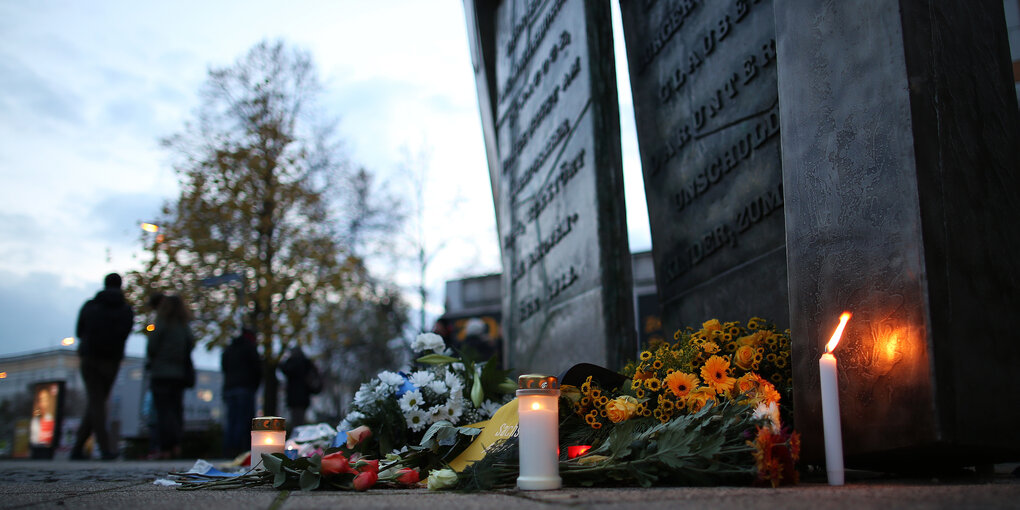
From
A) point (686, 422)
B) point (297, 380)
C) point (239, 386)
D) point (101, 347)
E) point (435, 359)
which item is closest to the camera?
point (686, 422)

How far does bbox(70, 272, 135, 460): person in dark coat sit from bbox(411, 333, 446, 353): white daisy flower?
5447 millimetres

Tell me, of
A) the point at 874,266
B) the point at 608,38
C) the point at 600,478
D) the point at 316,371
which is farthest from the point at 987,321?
the point at 316,371

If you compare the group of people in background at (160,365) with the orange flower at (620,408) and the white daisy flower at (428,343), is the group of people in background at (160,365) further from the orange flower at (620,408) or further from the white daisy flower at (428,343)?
the orange flower at (620,408)

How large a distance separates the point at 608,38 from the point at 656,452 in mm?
3320

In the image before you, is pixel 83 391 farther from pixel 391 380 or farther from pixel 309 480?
pixel 309 480

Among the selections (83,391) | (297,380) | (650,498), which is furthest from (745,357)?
(83,391)

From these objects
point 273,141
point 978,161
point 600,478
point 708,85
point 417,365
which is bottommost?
point 600,478

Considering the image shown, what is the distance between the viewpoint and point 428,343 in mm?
4395

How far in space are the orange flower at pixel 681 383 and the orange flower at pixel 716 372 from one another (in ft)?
0.17

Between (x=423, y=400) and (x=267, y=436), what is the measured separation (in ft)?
2.36

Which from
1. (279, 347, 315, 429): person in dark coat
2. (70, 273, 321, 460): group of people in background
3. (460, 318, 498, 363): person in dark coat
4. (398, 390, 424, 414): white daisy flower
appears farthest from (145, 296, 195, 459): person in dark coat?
(460, 318, 498, 363): person in dark coat

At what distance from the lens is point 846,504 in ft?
5.99

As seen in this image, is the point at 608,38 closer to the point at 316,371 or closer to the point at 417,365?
the point at 417,365

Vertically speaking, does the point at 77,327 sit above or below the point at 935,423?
above
